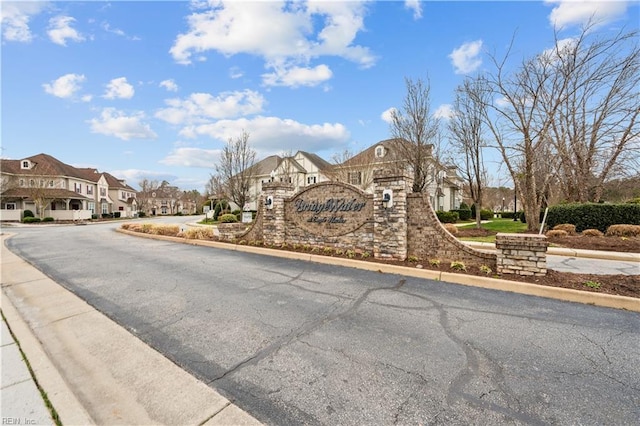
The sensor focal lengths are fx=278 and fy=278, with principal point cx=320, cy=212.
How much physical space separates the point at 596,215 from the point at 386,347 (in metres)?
15.7

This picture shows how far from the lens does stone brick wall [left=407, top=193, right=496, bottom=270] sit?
22.9ft

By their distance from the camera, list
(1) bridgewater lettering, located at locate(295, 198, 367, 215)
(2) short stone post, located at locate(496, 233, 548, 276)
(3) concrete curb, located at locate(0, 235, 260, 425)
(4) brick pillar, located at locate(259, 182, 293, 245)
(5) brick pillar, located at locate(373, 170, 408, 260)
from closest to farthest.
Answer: (3) concrete curb, located at locate(0, 235, 260, 425) → (2) short stone post, located at locate(496, 233, 548, 276) → (5) brick pillar, located at locate(373, 170, 408, 260) → (1) bridgewater lettering, located at locate(295, 198, 367, 215) → (4) brick pillar, located at locate(259, 182, 293, 245)

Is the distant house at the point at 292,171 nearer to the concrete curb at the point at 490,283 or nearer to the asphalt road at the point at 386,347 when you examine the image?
the concrete curb at the point at 490,283

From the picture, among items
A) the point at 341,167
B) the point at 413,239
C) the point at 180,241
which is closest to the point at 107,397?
the point at 413,239

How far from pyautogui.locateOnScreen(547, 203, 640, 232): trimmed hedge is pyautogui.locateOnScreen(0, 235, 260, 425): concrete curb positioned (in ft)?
56.6

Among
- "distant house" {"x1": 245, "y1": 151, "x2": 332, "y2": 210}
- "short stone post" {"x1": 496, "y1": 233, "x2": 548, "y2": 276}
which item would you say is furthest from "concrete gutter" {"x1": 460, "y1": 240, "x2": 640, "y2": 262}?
"distant house" {"x1": 245, "y1": 151, "x2": 332, "y2": 210}

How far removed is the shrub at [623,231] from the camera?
11.5 meters

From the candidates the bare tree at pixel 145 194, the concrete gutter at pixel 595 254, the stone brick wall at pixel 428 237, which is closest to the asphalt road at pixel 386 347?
the stone brick wall at pixel 428 237

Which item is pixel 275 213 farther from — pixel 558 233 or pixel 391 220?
pixel 558 233

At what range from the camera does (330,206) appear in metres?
9.09

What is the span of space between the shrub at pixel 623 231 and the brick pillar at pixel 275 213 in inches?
552

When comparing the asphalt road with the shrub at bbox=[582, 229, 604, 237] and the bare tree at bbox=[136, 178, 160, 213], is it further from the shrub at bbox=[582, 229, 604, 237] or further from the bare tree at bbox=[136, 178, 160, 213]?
the bare tree at bbox=[136, 178, 160, 213]

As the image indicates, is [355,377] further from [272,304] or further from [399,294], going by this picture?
[399,294]

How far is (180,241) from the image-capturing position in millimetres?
12930
